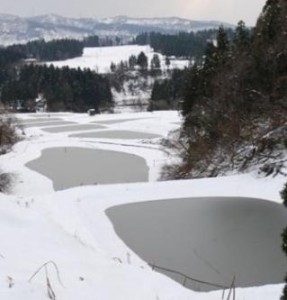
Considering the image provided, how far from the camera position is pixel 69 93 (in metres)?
81.0

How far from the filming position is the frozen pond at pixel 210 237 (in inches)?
316

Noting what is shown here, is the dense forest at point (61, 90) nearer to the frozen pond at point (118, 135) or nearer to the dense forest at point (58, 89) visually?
the dense forest at point (58, 89)

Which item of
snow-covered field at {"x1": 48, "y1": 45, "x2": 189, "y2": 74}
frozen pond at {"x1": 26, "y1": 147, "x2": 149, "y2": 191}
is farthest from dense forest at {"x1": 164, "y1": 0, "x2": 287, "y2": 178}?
snow-covered field at {"x1": 48, "y1": 45, "x2": 189, "y2": 74}

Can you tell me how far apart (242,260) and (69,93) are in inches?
2933

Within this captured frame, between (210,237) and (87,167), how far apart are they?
18468 millimetres

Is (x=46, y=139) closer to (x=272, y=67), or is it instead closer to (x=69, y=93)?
(x=272, y=67)

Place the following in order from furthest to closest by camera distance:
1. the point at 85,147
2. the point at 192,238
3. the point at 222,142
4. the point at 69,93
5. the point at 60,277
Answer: the point at 69,93
the point at 85,147
the point at 222,142
the point at 192,238
the point at 60,277

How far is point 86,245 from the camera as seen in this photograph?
7.96 metres

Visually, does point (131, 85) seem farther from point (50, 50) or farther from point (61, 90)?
point (50, 50)

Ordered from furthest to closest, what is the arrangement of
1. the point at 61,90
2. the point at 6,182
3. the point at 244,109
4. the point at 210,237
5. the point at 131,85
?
the point at 131,85 → the point at 61,90 → the point at 244,109 → the point at 6,182 → the point at 210,237

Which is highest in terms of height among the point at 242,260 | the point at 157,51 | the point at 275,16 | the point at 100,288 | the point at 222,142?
the point at 275,16

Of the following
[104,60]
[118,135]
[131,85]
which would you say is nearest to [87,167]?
[118,135]

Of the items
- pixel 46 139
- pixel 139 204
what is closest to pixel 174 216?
pixel 139 204

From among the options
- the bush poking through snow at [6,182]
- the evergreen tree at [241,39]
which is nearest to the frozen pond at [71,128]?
the evergreen tree at [241,39]
